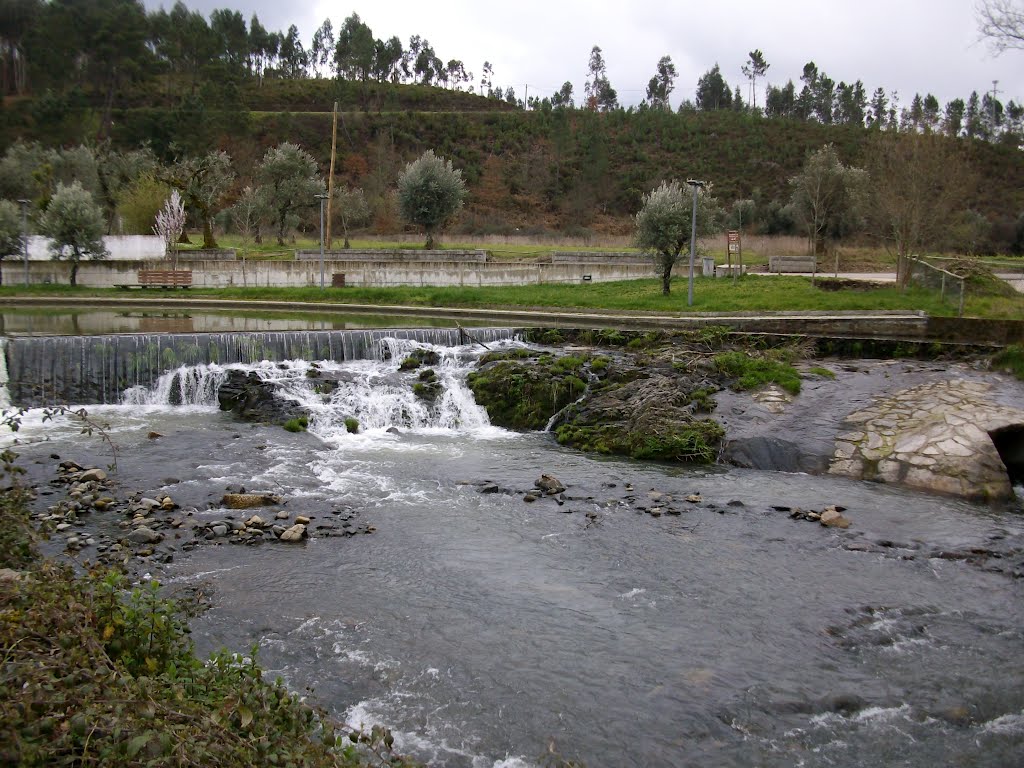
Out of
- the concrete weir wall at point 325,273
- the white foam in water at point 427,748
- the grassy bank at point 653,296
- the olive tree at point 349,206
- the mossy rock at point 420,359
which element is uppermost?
the olive tree at point 349,206

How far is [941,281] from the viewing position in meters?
26.2

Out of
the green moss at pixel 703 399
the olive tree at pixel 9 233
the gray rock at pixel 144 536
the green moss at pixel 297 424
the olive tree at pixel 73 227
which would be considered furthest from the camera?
the olive tree at pixel 9 233

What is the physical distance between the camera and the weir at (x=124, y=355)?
64.2ft

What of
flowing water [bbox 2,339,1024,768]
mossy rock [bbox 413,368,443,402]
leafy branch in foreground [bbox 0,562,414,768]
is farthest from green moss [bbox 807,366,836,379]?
leafy branch in foreground [bbox 0,562,414,768]

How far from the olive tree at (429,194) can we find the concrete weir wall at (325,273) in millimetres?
7330

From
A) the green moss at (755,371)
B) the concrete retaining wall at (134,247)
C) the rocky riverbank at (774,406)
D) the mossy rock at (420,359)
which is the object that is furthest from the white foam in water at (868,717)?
the concrete retaining wall at (134,247)

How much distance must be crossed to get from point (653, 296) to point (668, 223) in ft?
8.63

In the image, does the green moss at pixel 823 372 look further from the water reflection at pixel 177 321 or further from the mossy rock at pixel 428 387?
the water reflection at pixel 177 321

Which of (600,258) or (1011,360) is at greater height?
(600,258)

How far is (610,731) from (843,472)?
9.65 metres

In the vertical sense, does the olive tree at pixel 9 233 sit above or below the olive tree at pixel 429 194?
below

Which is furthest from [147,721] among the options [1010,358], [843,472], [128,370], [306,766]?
[1010,358]

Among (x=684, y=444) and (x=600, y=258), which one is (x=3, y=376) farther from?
(x=600, y=258)

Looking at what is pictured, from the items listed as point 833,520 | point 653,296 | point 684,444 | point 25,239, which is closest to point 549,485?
point 684,444
